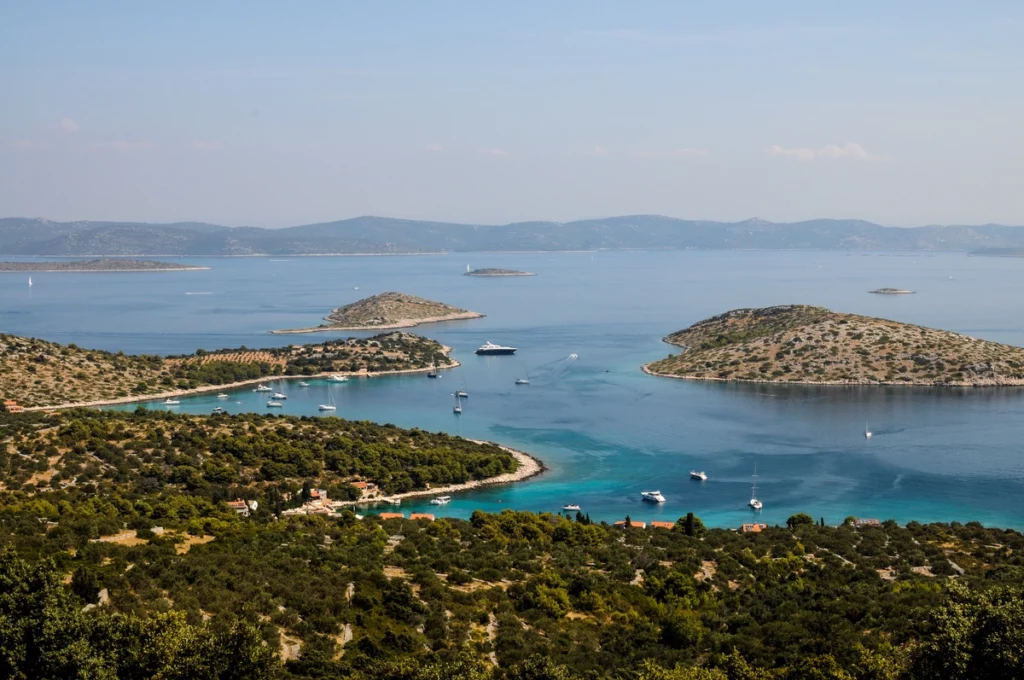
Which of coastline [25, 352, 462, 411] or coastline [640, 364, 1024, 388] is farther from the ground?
coastline [640, 364, 1024, 388]

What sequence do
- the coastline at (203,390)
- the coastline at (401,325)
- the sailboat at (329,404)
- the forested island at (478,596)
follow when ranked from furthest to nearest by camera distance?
the coastline at (401,325)
the sailboat at (329,404)
the coastline at (203,390)
the forested island at (478,596)

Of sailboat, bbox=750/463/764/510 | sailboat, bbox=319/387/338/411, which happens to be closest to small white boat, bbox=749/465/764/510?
sailboat, bbox=750/463/764/510

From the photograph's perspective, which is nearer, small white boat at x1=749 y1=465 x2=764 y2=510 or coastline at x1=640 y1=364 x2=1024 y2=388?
small white boat at x1=749 y1=465 x2=764 y2=510

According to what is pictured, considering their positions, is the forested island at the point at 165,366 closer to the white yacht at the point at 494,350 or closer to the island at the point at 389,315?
the white yacht at the point at 494,350

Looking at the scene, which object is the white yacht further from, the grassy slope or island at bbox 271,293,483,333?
the grassy slope

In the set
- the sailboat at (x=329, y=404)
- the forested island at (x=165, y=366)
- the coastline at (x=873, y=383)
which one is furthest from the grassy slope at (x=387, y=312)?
the coastline at (x=873, y=383)

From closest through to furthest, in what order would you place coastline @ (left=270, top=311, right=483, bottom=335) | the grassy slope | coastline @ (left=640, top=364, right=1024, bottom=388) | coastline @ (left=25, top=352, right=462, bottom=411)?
1. coastline @ (left=25, top=352, right=462, bottom=411)
2. coastline @ (left=640, top=364, right=1024, bottom=388)
3. coastline @ (left=270, top=311, right=483, bottom=335)
4. the grassy slope
